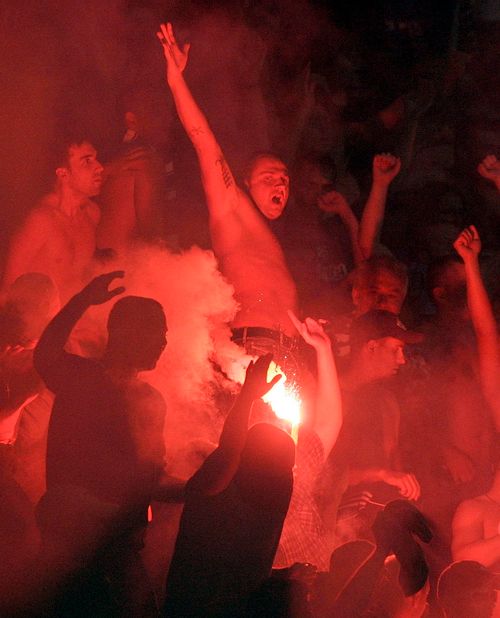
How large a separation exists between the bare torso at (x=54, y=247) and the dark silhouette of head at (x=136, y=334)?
699 millimetres

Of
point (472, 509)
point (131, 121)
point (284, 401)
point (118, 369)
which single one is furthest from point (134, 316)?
point (472, 509)

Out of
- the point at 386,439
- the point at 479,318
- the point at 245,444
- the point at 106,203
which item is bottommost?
the point at 386,439

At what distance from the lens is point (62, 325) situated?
405 cm

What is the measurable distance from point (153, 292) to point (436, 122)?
3.22 m

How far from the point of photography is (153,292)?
5.26 m

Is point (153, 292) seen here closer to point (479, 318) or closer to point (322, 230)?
point (322, 230)

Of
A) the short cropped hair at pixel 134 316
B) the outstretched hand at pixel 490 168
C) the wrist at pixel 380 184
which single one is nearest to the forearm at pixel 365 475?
the short cropped hair at pixel 134 316

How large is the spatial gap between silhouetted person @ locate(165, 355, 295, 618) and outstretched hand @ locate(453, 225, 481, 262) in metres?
2.55

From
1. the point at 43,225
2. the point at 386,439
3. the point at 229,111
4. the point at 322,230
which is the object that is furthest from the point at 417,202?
the point at 43,225

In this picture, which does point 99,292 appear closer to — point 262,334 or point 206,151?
point 262,334

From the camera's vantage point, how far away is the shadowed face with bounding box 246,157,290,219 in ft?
18.1

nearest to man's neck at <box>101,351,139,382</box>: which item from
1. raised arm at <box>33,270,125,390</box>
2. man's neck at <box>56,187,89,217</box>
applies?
raised arm at <box>33,270,125,390</box>

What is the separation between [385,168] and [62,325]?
3.03m

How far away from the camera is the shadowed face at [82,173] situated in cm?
534
